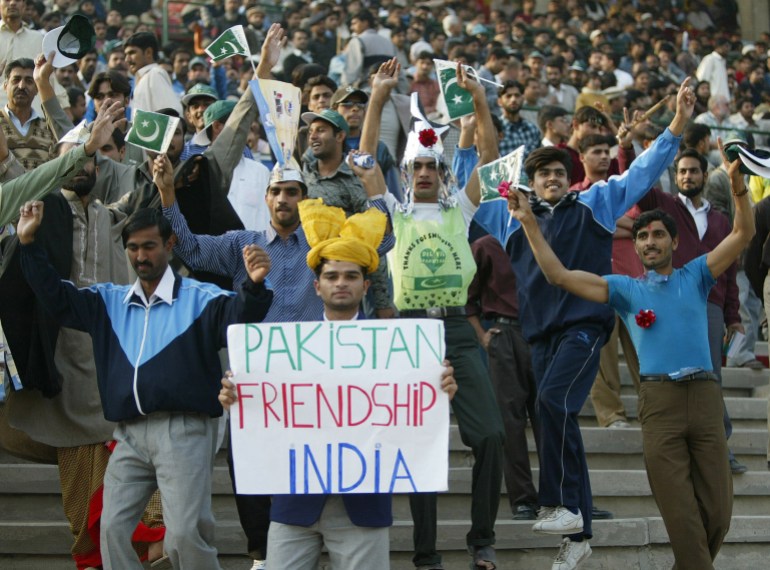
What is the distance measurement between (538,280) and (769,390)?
3960 mm

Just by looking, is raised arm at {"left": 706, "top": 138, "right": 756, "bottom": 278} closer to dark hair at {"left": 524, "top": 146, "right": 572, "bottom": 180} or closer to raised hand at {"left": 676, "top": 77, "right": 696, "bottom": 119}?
raised hand at {"left": 676, "top": 77, "right": 696, "bottom": 119}

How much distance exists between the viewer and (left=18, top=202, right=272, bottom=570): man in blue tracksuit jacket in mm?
6879

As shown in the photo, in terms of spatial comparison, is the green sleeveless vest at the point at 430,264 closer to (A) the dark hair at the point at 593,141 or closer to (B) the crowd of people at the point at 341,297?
(B) the crowd of people at the point at 341,297

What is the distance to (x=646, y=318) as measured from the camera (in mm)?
8070

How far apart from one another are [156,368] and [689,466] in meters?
3.03

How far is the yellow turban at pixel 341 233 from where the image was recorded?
6.73 metres

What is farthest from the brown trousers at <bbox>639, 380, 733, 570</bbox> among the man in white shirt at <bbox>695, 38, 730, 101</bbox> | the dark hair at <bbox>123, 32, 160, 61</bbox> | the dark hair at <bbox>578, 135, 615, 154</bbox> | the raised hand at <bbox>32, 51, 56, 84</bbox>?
the man in white shirt at <bbox>695, 38, 730, 101</bbox>

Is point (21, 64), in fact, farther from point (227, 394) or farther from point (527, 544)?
point (527, 544)

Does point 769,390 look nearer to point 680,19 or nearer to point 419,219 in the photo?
point 419,219

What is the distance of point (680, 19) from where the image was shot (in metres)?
29.4

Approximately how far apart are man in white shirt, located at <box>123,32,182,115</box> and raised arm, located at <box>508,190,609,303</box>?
4.48 meters

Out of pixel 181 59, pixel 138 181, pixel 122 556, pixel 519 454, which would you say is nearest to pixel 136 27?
pixel 181 59

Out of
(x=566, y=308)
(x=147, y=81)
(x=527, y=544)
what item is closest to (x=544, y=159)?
(x=566, y=308)

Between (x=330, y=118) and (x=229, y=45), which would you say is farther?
→ (x=229, y=45)
